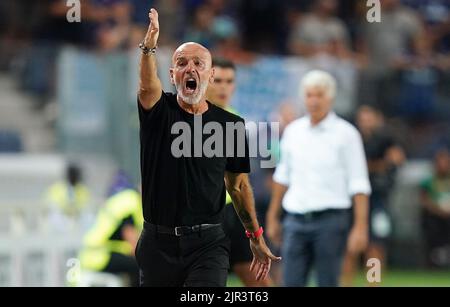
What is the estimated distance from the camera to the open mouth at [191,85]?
27.9 ft

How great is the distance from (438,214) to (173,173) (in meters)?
11.6

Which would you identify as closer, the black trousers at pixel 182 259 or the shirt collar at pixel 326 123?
the black trousers at pixel 182 259

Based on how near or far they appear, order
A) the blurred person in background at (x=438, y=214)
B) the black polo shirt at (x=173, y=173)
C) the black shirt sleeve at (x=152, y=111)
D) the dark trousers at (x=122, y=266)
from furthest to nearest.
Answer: the blurred person in background at (x=438, y=214) → the dark trousers at (x=122, y=266) → the black polo shirt at (x=173, y=173) → the black shirt sleeve at (x=152, y=111)

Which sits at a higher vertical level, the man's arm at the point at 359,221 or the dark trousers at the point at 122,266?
the man's arm at the point at 359,221

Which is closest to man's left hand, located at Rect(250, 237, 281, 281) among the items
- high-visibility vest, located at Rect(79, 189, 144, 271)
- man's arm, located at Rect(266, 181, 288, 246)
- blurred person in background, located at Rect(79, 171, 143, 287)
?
man's arm, located at Rect(266, 181, 288, 246)

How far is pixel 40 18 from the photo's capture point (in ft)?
64.6

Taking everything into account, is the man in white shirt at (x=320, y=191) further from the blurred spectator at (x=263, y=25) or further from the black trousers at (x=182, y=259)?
the blurred spectator at (x=263, y=25)

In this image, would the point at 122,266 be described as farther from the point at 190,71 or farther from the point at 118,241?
the point at 190,71

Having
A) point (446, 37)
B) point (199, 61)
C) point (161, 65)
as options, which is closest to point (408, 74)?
point (446, 37)

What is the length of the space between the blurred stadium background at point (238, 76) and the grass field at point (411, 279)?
31 mm

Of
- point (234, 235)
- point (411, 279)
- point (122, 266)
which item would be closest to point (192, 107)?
point (234, 235)

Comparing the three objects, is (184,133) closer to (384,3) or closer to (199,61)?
(199,61)

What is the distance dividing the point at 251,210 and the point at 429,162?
11.3 meters

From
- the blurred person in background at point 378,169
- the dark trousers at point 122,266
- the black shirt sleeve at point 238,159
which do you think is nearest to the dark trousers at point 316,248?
the dark trousers at point 122,266
